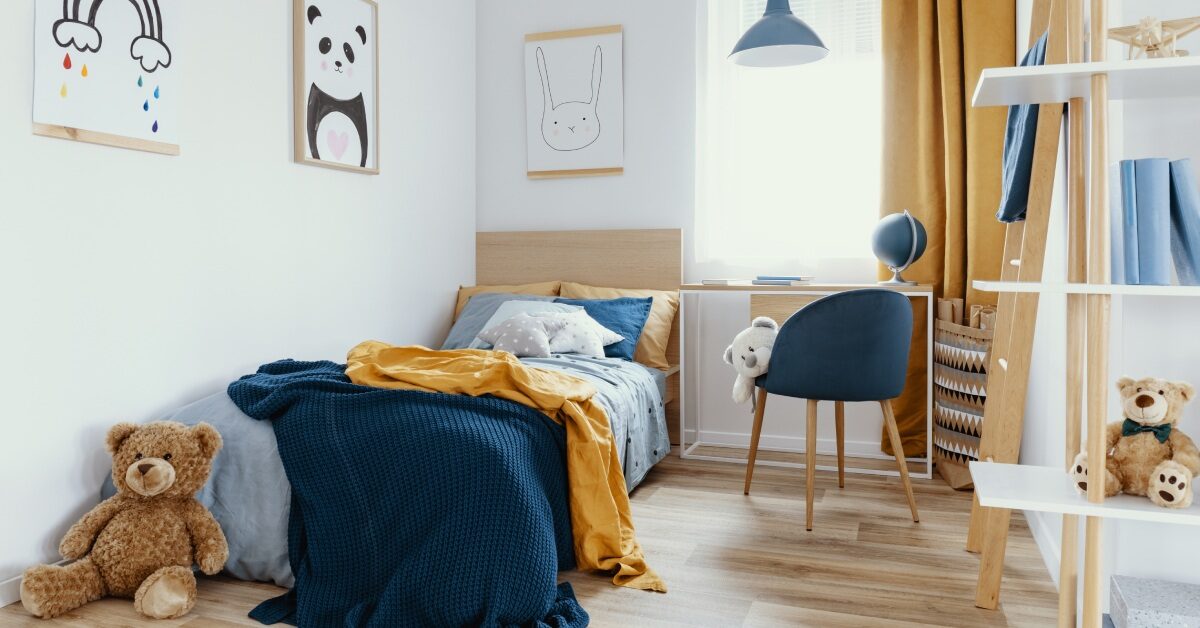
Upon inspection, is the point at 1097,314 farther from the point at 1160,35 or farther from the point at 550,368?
the point at 550,368

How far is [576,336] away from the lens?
3.54 m

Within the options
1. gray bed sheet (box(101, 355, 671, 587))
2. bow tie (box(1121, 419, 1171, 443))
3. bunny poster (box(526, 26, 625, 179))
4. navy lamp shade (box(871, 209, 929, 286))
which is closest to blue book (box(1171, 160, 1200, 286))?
bow tie (box(1121, 419, 1171, 443))

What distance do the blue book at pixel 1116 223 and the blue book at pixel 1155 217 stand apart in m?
0.03

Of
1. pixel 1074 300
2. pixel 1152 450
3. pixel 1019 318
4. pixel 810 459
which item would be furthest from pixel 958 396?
pixel 1152 450

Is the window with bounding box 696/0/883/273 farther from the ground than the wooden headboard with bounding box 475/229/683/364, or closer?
farther from the ground

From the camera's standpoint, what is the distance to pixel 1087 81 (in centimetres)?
163

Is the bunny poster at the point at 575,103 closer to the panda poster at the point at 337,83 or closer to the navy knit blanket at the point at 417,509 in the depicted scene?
the panda poster at the point at 337,83

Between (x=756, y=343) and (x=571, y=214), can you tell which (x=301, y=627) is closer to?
(x=756, y=343)

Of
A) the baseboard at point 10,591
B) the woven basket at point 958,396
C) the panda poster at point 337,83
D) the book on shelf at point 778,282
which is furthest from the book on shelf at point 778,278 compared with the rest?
the baseboard at point 10,591

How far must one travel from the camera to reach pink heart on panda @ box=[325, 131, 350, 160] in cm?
338

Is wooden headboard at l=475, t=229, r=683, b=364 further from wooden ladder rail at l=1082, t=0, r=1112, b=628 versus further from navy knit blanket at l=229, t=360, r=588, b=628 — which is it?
wooden ladder rail at l=1082, t=0, r=1112, b=628

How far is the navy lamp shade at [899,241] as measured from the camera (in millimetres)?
3375

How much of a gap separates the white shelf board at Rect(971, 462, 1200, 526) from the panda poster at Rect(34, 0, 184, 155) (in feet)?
7.95

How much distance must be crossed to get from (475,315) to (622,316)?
2.32ft
